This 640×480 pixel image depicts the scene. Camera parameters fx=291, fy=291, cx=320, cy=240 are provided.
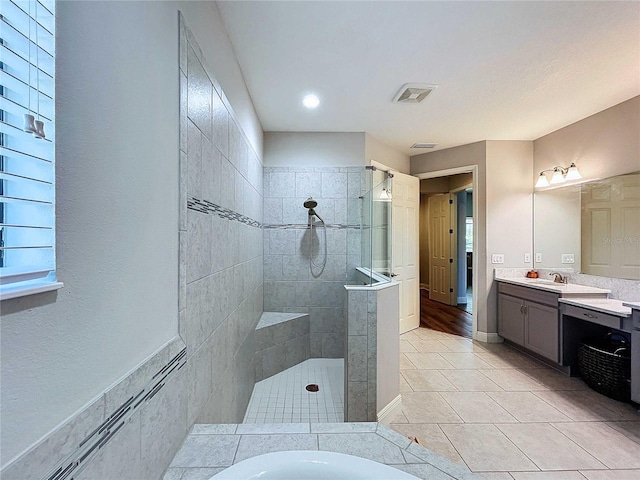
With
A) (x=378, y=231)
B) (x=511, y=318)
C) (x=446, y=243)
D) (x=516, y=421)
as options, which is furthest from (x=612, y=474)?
(x=446, y=243)

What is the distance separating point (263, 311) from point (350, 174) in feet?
6.33

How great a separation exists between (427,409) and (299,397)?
107cm

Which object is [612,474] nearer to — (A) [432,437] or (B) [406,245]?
(A) [432,437]

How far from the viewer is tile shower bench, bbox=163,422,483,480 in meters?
0.90

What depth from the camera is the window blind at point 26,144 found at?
46cm

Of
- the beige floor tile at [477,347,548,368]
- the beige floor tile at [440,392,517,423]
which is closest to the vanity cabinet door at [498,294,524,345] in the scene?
the beige floor tile at [477,347,548,368]

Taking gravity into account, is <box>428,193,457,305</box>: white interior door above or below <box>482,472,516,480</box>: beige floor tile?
above

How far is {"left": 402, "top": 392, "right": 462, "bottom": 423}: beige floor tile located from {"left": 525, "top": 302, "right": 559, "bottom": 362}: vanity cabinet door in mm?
1344

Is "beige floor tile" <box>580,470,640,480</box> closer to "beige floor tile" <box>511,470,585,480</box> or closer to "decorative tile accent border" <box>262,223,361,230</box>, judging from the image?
"beige floor tile" <box>511,470,585,480</box>

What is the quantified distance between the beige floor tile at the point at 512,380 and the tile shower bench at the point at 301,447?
2.22 metres

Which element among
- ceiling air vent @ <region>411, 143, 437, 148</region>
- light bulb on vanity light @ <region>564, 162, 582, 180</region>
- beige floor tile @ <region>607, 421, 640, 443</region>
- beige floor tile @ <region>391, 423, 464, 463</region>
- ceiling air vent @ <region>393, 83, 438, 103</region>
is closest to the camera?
beige floor tile @ <region>391, 423, 464, 463</region>

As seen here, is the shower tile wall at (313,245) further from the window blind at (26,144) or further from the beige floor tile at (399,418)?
the window blind at (26,144)

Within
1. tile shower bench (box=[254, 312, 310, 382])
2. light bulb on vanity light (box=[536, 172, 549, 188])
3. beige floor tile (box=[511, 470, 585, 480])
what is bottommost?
beige floor tile (box=[511, 470, 585, 480])

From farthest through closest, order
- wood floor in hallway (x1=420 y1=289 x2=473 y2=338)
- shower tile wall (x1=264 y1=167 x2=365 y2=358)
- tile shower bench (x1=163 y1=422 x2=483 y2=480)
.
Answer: wood floor in hallway (x1=420 y1=289 x2=473 y2=338), shower tile wall (x1=264 y1=167 x2=365 y2=358), tile shower bench (x1=163 y1=422 x2=483 y2=480)
